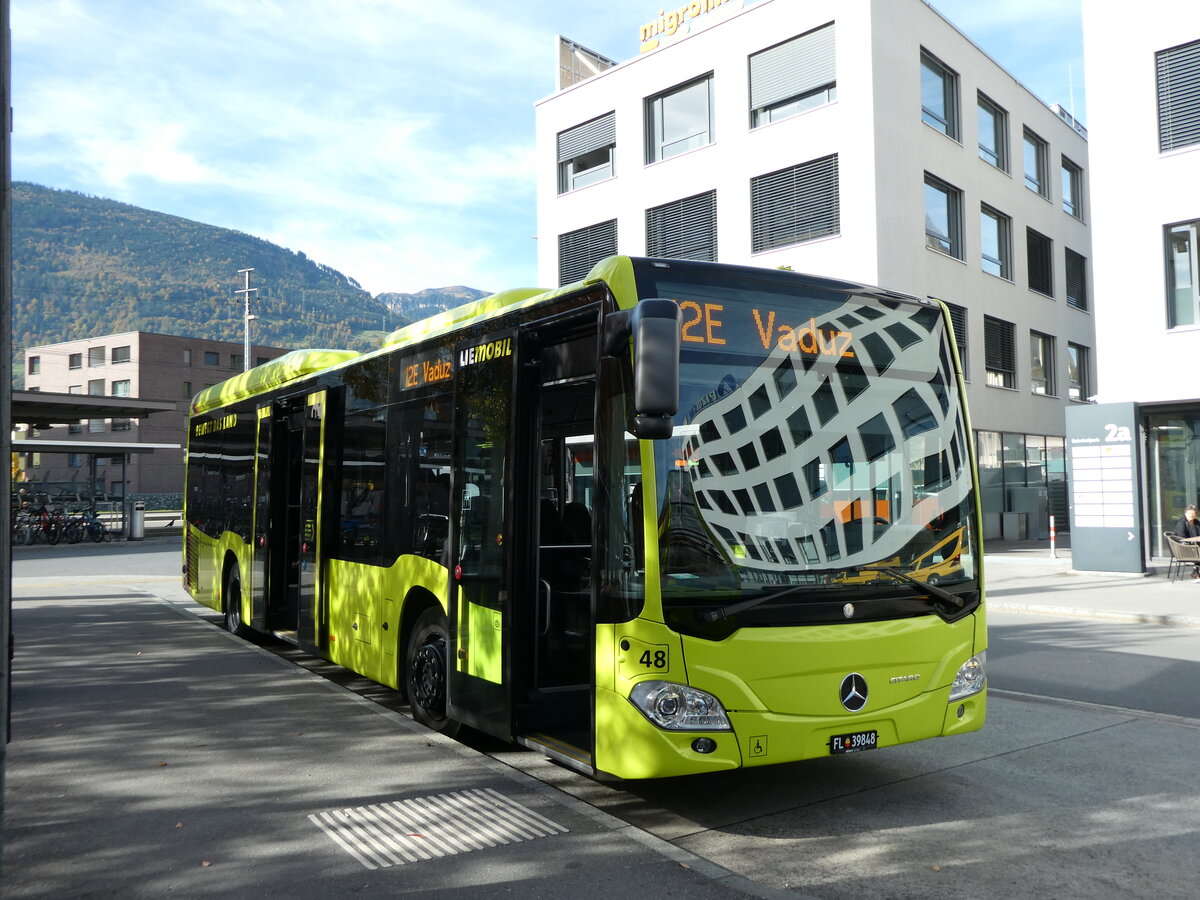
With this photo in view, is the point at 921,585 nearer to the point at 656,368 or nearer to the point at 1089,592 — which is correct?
the point at 656,368

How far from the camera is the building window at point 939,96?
2581cm

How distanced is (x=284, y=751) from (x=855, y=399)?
14.2 ft

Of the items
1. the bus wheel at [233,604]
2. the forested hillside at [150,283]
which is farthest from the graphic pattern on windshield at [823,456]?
the forested hillside at [150,283]

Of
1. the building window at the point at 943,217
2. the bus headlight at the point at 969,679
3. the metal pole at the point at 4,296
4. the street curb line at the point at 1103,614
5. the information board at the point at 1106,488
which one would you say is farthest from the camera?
the building window at the point at 943,217

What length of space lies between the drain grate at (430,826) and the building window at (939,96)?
24.1 meters

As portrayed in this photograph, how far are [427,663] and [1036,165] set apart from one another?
30.8m

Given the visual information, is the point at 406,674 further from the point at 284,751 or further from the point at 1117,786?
the point at 1117,786

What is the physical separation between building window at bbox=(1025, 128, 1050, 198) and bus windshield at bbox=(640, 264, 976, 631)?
Answer: 93.8 ft

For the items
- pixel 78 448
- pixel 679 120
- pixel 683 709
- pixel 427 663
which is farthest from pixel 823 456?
pixel 78 448

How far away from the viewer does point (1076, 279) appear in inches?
1332

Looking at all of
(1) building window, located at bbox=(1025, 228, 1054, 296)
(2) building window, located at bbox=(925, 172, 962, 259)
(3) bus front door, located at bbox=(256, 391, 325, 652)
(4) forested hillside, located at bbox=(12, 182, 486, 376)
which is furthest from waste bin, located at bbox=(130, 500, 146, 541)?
(4) forested hillside, located at bbox=(12, 182, 486, 376)

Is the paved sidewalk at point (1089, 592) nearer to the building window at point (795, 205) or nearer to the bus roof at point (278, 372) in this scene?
the building window at point (795, 205)

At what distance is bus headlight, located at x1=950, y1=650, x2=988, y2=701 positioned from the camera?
551 centimetres

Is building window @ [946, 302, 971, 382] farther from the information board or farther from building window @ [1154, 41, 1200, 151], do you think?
building window @ [1154, 41, 1200, 151]
